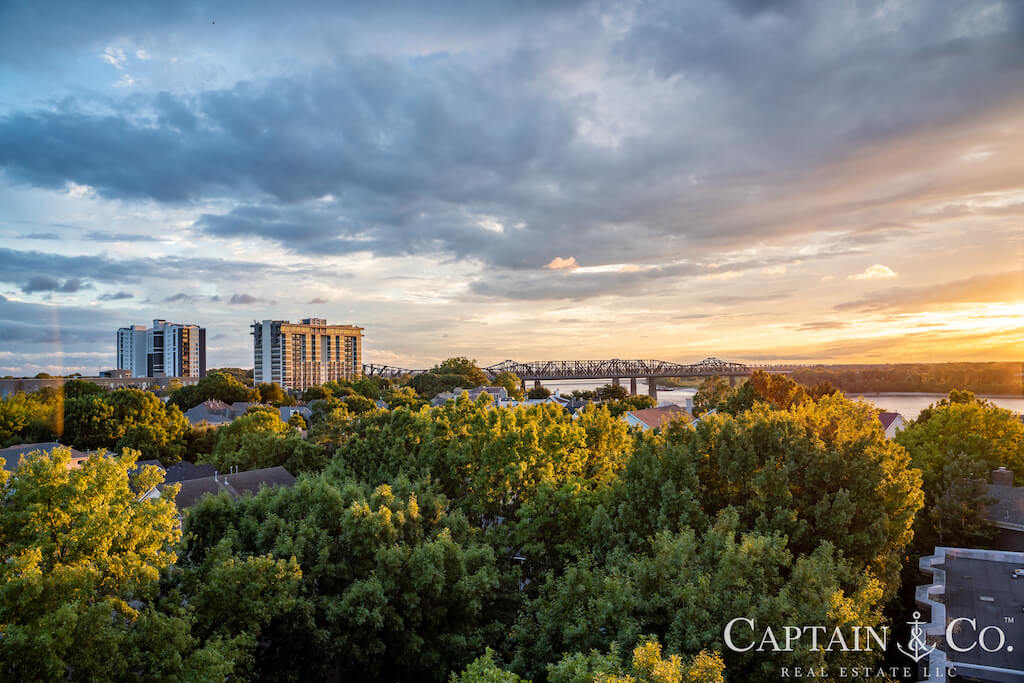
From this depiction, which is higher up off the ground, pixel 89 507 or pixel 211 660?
pixel 89 507

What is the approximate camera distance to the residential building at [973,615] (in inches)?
621

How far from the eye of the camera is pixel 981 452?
110 ft

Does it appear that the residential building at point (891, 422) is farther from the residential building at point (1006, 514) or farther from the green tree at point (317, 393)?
the green tree at point (317, 393)

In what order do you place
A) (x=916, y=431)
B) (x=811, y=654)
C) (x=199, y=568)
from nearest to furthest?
1. (x=811, y=654)
2. (x=199, y=568)
3. (x=916, y=431)

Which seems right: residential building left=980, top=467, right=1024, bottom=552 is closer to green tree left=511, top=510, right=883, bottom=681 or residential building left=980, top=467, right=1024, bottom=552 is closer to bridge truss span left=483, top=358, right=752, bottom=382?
green tree left=511, top=510, right=883, bottom=681

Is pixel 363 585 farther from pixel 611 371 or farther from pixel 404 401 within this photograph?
pixel 611 371

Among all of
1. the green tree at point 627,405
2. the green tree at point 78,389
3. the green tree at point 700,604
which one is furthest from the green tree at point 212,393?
the green tree at point 700,604

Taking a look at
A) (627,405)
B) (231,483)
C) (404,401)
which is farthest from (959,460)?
(627,405)

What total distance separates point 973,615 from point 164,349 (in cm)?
20649

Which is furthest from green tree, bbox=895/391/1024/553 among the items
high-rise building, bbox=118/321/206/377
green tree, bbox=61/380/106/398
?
high-rise building, bbox=118/321/206/377

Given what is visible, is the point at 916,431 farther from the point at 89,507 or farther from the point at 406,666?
the point at 89,507

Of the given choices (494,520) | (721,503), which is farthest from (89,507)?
(721,503)

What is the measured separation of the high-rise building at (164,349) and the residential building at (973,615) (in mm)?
195776

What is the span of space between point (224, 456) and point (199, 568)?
1184 inches
